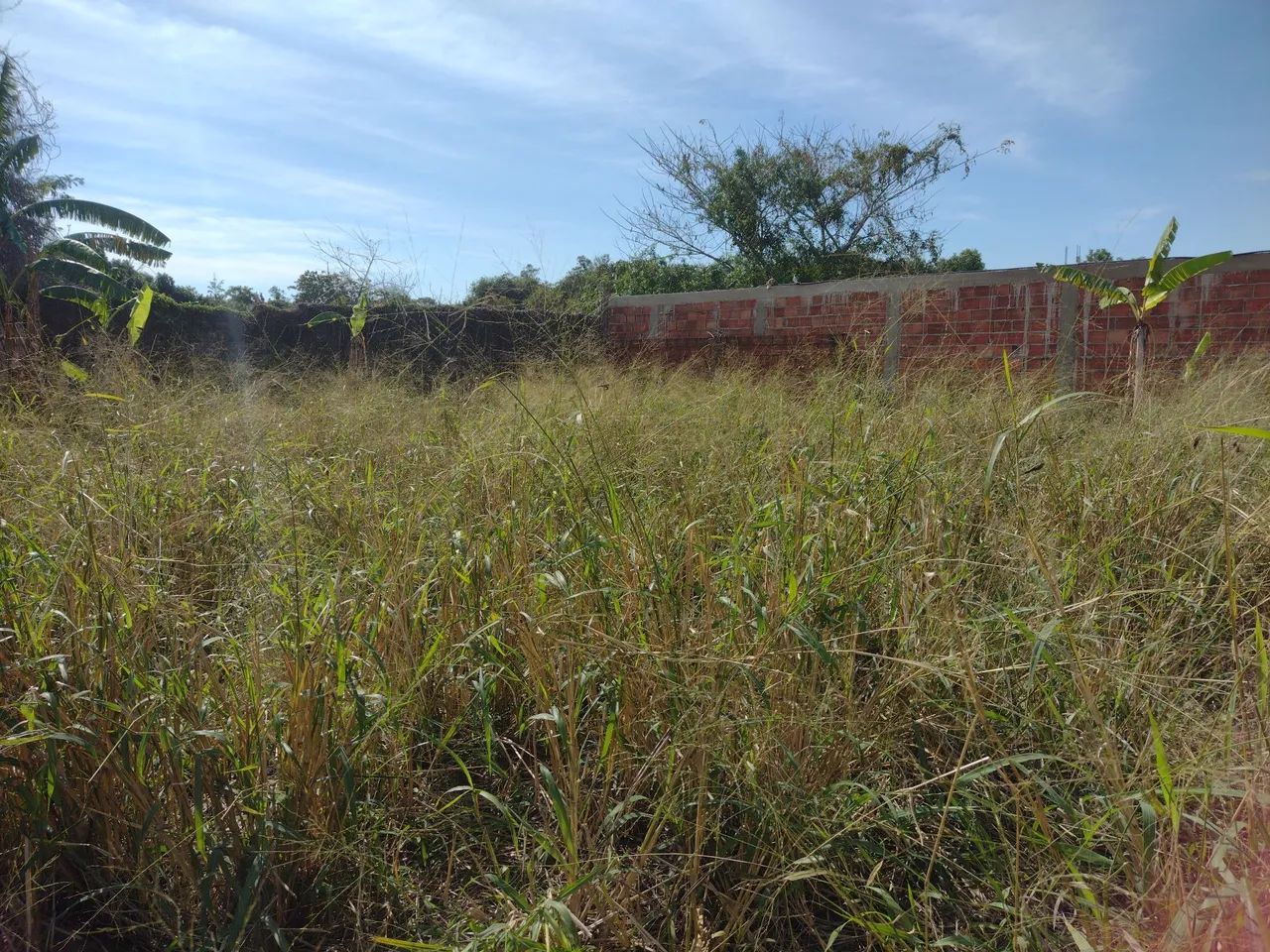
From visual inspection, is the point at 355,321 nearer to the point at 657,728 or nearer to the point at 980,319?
the point at 980,319

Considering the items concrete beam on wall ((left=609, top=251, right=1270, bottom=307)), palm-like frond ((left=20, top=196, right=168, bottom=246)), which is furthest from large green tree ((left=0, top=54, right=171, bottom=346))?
concrete beam on wall ((left=609, top=251, right=1270, bottom=307))

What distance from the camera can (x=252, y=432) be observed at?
363 centimetres

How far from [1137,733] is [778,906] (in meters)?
0.73

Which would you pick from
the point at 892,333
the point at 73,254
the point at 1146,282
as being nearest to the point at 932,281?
the point at 892,333

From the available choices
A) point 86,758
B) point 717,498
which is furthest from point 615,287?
point 86,758

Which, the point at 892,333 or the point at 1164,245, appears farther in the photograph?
the point at 892,333

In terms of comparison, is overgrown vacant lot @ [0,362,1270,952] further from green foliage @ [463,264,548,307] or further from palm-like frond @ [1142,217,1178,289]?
green foliage @ [463,264,548,307]

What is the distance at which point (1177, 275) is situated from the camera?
5.35m

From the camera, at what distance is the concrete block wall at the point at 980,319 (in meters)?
5.79

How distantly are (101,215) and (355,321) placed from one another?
28.5ft

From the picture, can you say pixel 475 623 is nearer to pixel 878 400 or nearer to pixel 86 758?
pixel 86 758

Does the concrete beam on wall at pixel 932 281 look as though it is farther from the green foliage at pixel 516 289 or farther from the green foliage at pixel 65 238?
the green foliage at pixel 65 238

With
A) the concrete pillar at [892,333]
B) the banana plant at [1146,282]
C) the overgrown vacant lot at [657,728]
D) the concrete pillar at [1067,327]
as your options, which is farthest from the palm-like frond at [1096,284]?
the overgrown vacant lot at [657,728]

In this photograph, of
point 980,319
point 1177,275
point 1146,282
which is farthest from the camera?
point 980,319
